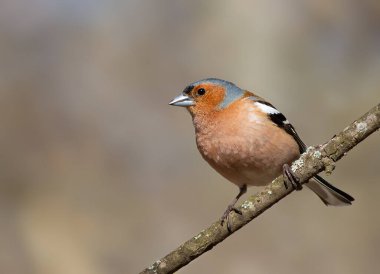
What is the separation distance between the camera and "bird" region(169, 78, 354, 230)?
5.64 metres

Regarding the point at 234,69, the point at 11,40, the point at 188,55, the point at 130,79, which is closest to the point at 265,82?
the point at 234,69

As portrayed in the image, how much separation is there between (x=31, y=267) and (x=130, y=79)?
12.4ft

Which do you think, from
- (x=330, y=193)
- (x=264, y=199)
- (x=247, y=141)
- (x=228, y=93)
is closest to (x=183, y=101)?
(x=228, y=93)

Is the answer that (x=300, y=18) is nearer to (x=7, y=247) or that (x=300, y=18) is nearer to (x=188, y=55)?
(x=188, y=55)

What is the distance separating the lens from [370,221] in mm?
8758

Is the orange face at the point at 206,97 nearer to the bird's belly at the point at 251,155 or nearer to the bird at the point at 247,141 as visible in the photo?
the bird at the point at 247,141

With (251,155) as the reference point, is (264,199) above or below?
above

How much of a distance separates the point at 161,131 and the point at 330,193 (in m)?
4.52

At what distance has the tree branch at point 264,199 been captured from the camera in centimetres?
415

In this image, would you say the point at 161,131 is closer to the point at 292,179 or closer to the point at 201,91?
the point at 201,91

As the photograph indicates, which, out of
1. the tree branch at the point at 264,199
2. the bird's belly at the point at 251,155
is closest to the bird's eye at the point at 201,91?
the bird's belly at the point at 251,155

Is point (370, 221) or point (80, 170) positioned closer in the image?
point (370, 221)

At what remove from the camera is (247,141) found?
5617 millimetres

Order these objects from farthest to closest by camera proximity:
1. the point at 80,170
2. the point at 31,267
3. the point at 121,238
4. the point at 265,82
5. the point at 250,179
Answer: the point at 265,82
the point at 80,170
the point at 121,238
the point at 31,267
the point at 250,179
